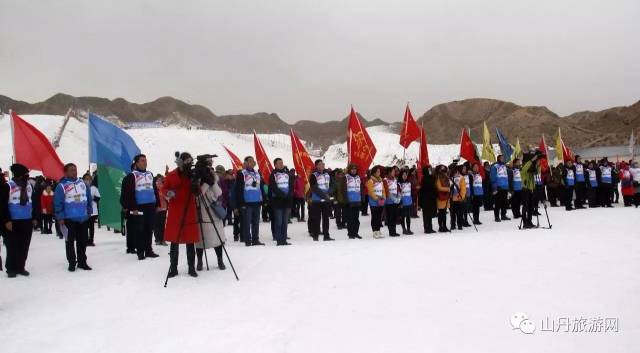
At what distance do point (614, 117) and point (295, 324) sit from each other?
128523 mm

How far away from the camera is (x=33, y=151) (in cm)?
980

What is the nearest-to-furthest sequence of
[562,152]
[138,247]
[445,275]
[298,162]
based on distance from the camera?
[445,275]
[138,247]
[298,162]
[562,152]

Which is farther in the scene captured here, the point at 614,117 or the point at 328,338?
the point at 614,117

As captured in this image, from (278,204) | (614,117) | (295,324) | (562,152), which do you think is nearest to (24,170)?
(278,204)

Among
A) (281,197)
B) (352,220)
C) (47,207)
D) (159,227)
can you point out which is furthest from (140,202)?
(47,207)

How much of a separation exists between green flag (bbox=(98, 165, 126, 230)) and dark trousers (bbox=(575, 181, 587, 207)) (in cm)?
1501

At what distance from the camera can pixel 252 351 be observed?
4262 millimetres

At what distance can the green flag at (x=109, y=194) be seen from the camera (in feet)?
35.4

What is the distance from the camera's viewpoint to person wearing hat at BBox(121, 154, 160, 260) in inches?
349

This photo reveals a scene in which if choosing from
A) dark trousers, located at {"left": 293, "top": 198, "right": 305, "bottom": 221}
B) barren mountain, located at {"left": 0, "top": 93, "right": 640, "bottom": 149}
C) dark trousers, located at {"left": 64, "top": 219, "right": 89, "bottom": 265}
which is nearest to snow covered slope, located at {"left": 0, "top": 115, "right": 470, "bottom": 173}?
barren mountain, located at {"left": 0, "top": 93, "right": 640, "bottom": 149}

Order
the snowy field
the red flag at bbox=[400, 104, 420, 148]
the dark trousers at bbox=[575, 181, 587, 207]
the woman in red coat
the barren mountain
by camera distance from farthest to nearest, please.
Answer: the barren mountain, the dark trousers at bbox=[575, 181, 587, 207], the red flag at bbox=[400, 104, 420, 148], the woman in red coat, the snowy field

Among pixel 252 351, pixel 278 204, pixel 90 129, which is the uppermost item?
pixel 90 129

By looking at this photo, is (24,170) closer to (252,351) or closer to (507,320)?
(252,351)

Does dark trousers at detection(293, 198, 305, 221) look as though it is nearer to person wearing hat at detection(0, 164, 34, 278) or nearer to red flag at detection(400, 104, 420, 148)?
red flag at detection(400, 104, 420, 148)
